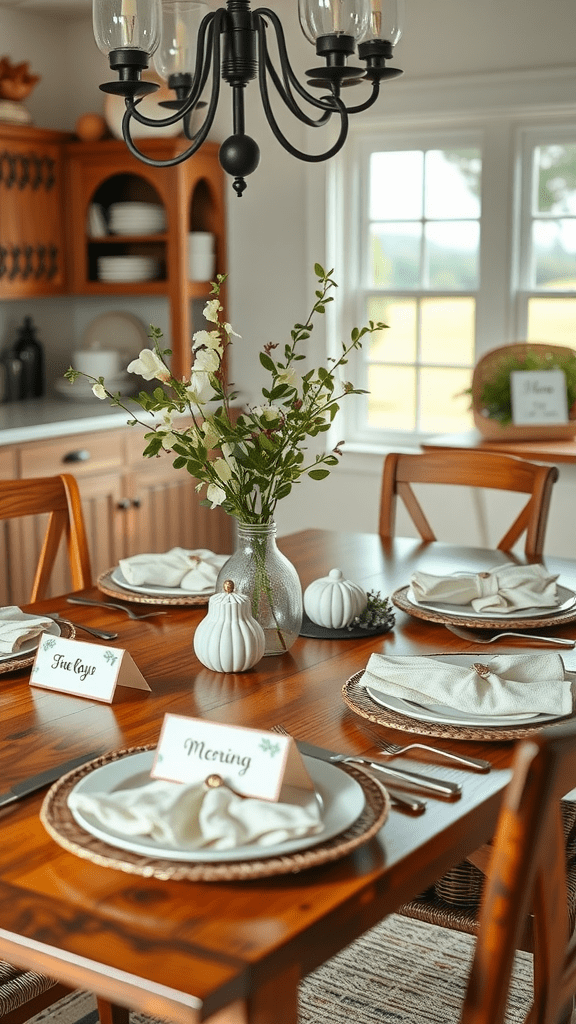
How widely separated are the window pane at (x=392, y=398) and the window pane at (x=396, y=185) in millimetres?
564

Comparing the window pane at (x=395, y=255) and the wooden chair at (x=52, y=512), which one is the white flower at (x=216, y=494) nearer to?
the wooden chair at (x=52, y=512)

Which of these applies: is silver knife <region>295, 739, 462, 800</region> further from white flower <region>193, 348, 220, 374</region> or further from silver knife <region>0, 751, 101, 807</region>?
white flower <region>193, 348, 220, 374</region>

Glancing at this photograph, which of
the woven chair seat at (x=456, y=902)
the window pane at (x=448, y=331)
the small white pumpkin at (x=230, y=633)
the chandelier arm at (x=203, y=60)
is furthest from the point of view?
the window pane at (x=448, y=331)

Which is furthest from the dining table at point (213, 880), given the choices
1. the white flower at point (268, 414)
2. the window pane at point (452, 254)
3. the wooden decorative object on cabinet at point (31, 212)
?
the wooden decorative object on cabinet at point (31, 212)

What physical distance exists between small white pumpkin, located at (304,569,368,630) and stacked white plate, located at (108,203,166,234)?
9.19 ft

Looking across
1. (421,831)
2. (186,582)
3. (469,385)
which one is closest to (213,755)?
(421,831)

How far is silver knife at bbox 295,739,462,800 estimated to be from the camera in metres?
1.22

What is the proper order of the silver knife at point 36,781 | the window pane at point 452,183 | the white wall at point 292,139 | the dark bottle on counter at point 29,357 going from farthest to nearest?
1. the dark bottle on counter at point 29,357
2. the window pane at point 452,183
3. the white wall at point 292,139
4. the silver knife at point 36,781

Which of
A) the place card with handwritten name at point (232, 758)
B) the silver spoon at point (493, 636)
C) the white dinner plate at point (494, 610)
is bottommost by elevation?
the silver spoon at point (493, 636)

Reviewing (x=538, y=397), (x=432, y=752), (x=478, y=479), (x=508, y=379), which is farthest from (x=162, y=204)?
(x=432, y=752)

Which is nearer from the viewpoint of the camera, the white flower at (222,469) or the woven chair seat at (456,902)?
the woven chair seat at (456,902)

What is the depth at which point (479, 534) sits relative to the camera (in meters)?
4.00

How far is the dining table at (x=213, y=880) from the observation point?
905 mm

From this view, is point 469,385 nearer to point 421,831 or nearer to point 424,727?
point 424,727
